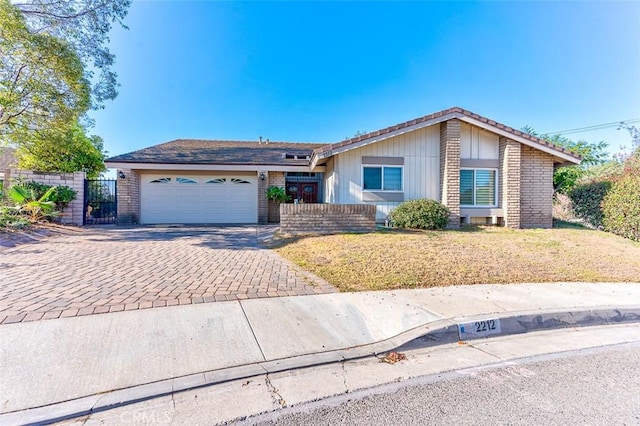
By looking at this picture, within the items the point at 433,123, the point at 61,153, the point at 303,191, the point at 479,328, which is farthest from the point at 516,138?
the point at 61,153

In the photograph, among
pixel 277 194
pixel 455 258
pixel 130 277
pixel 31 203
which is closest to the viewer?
pixel 130 277

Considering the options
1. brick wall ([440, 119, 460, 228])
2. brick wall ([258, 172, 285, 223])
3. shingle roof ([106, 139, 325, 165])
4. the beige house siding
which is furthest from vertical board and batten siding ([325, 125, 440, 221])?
shingle roof ([106, 139, 325, 165])

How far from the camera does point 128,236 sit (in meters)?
10.8

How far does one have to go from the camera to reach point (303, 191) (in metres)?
17.7

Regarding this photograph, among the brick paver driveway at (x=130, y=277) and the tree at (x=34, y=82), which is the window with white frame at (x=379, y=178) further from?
the tree at (x=34, y=82)

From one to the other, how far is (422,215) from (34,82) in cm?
1601

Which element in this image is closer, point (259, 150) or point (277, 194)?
point (277, 194)

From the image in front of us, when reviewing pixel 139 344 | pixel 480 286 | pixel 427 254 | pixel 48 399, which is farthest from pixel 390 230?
pixel 48 399

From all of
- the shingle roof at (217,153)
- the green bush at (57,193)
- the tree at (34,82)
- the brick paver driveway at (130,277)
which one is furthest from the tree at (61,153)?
the brick paver driveway at (130,277)

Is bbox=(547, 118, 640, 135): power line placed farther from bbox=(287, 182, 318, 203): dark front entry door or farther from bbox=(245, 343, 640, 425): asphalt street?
bbox=(245, 343, 640, 425): asphalt street

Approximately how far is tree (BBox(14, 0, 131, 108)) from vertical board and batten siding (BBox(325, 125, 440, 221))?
38.3 feet

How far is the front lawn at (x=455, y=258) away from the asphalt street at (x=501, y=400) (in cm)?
247

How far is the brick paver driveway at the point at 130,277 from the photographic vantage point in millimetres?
4129

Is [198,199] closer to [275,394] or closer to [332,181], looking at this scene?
[332,181]
